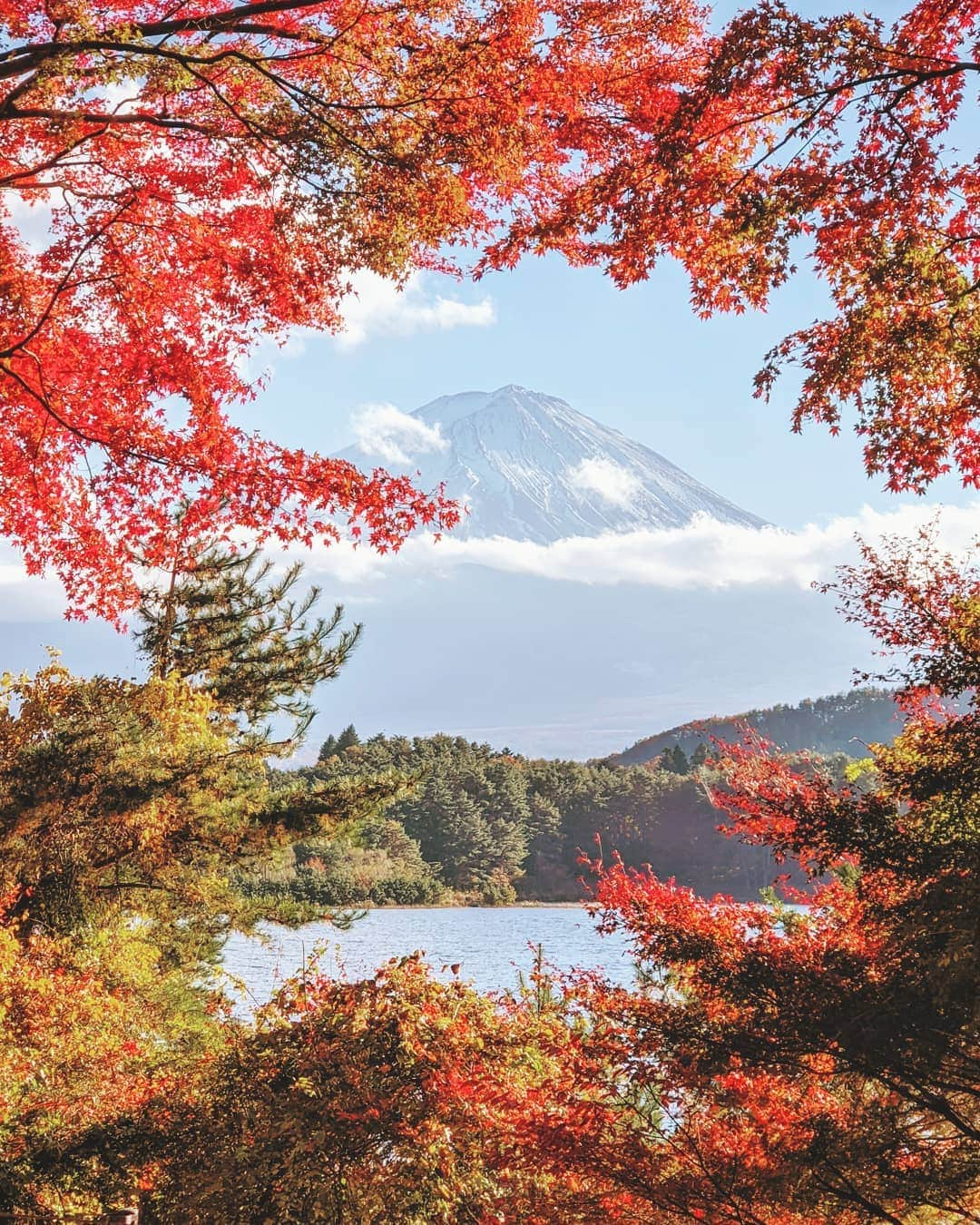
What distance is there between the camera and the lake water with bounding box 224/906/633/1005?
78.7ft

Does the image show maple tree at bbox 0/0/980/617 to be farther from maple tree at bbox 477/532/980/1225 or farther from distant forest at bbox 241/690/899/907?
distant forest at bbox 241/690/899/907

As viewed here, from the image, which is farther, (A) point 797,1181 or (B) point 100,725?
(B) point 100,725

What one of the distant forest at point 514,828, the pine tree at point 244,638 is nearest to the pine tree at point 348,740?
the distant forest at point 514,828

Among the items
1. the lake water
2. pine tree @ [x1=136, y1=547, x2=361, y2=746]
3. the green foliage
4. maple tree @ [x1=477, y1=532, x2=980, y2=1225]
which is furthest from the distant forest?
maple tree @ [x1=477, y1=532, x2=980, y2=1225]

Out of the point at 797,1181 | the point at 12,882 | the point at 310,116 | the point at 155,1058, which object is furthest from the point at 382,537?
the point at 155,1058

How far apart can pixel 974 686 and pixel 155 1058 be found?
918 cm

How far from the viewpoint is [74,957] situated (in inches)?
376

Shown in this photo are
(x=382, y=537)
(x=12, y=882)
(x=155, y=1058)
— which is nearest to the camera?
(x=382, y=537)

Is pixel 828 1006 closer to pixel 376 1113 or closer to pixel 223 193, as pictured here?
pixel 376 1113

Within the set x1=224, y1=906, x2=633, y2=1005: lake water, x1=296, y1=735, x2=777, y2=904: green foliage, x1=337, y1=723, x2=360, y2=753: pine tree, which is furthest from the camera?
x1=337, y1=723, x2=360, y2=753: pine tree

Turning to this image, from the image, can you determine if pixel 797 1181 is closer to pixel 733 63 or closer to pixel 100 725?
pixel 733 63

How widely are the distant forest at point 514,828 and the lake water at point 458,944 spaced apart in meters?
2.26

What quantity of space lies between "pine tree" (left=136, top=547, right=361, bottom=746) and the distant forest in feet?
88.0

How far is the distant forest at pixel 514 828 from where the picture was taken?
4378cm
